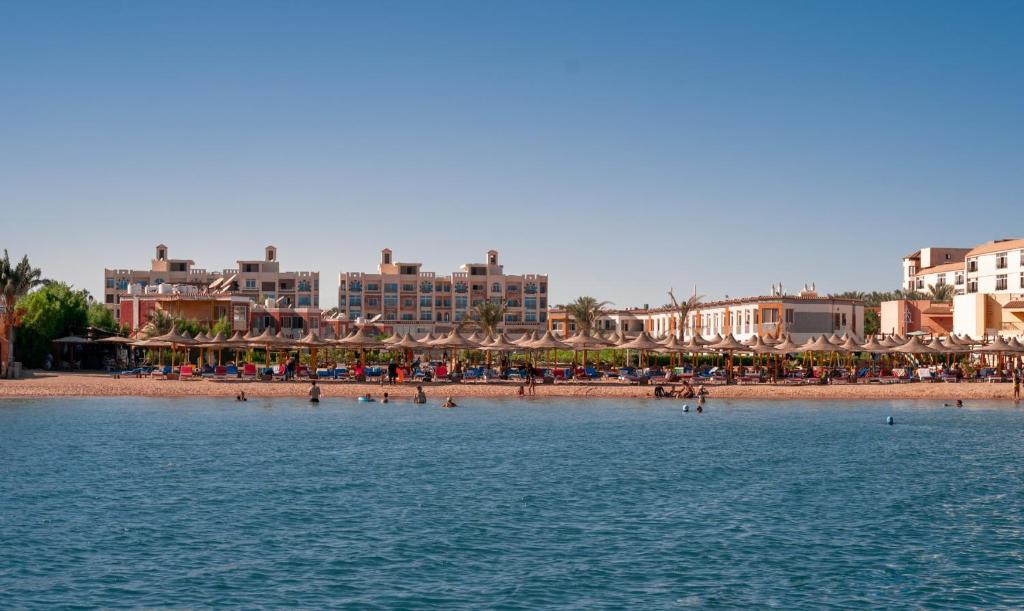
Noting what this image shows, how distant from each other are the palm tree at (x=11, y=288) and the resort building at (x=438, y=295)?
71.4m

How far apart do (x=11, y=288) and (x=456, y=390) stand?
30136mm

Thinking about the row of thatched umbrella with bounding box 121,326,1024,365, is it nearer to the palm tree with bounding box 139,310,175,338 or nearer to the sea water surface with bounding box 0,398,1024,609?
the palm tree with bounding box 139,310,175,338

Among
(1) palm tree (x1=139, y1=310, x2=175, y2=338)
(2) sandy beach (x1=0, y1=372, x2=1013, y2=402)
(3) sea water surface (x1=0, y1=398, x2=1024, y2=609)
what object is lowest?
(3) sea water surface (x1=0, y1=398, x2=1024, y2=609)

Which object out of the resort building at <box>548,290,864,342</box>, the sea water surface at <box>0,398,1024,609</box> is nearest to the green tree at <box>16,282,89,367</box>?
the sea water surface at <box>0,398,1024,609</box>

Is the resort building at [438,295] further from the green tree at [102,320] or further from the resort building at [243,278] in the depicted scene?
the green tree at [102,320]

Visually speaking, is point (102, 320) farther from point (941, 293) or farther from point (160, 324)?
point (941, 293)

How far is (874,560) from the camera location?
66.3 ft

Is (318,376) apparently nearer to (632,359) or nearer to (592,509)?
(632,359)

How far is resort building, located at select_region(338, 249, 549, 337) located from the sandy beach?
3021 inches

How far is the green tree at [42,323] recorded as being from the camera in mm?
72938

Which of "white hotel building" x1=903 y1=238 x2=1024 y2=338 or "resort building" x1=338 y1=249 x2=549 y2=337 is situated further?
"resort building" x1=338 y1=249 x2=549 y2=337

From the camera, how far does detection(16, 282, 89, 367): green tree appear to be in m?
72.9

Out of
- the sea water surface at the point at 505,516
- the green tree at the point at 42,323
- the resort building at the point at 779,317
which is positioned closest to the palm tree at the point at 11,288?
the green tree at the point at 42,323

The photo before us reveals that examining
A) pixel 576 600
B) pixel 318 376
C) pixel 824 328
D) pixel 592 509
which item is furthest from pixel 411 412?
pixel 824 328
